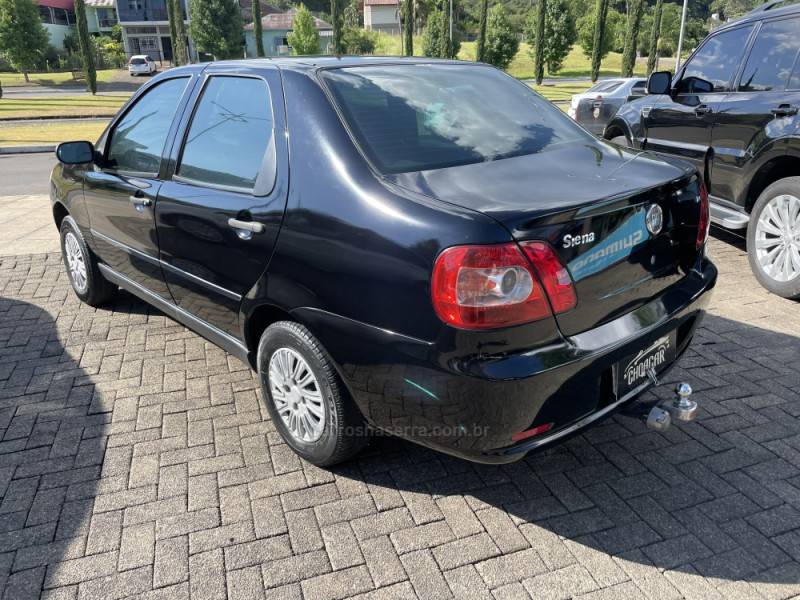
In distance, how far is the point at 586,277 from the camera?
7.41 feet

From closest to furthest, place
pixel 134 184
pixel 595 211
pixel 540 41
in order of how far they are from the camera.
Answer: pixel 595 211, pixel 134 184, pixel 540 41

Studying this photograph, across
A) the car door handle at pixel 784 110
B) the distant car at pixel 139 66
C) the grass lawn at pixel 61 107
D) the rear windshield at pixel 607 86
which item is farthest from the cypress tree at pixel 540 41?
the car door handle at pixel 784 110

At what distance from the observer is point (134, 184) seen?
3.74 metres

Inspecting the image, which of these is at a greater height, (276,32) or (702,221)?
(276,32)

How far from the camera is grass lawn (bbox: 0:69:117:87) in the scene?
140 ft

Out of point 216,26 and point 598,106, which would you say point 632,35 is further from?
point 216,26

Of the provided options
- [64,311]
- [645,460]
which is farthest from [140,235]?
[645,460]

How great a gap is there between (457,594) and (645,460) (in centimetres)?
121

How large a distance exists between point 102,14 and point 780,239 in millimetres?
78845

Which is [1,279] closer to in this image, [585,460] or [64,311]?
[64,311]

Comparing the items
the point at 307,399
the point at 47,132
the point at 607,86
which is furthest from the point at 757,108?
the point at 47,132

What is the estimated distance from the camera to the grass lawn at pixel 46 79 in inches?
1683

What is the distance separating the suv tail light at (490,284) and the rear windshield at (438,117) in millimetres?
581

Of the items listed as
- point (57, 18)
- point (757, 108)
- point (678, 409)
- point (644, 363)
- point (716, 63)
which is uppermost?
point (57, 18)
